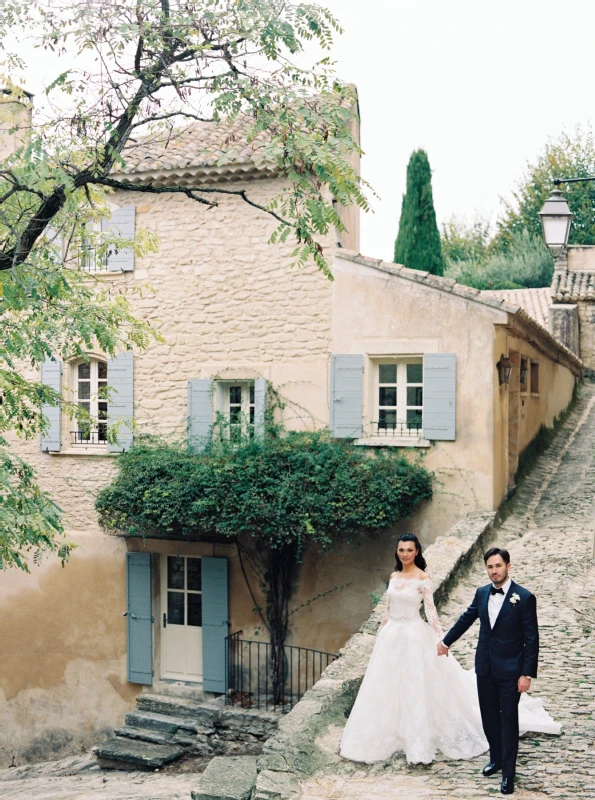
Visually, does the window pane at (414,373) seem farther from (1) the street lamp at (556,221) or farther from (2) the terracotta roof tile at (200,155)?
(1) the street lamp at (556,221)

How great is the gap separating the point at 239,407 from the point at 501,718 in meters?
8.57

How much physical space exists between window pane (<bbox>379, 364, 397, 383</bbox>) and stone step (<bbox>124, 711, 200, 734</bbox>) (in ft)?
17.8

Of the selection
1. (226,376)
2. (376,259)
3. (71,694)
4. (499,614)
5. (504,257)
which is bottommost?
(71,694)

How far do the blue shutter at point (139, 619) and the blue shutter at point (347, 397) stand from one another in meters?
3.65

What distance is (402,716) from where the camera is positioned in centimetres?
582

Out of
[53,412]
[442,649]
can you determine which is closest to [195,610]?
[53,412]

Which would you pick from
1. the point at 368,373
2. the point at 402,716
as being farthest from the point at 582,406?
the point at 402,716

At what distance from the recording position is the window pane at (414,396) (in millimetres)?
12453

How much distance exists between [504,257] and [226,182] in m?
24.7

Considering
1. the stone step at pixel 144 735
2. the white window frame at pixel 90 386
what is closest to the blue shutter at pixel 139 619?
the stone step at pixel 144 735

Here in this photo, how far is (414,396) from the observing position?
12.5 m

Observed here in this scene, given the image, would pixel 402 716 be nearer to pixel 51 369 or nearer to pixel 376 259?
pixel 376 259

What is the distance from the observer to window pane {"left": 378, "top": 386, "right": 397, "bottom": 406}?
12.6m

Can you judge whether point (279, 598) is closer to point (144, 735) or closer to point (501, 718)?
point (144, 735)
